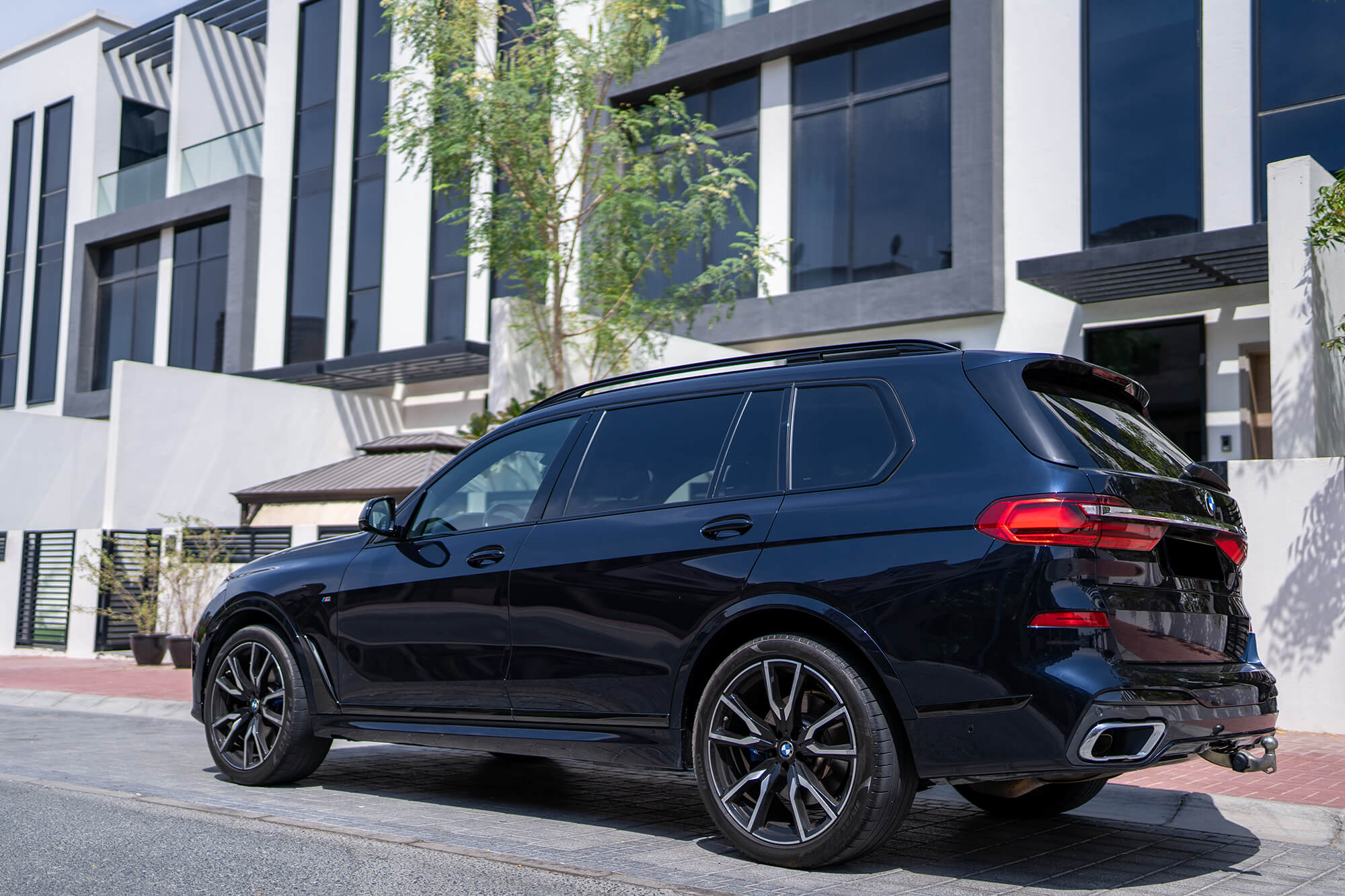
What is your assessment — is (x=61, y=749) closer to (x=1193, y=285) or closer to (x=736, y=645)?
(x=736, y=645)

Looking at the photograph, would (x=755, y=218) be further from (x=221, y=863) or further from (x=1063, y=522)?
(x=221, y=863)

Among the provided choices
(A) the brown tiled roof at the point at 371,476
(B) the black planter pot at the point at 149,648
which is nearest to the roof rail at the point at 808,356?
(A) the brown tiled roof at the point at 371,476

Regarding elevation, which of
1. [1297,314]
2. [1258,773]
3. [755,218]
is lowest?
[1258,773]

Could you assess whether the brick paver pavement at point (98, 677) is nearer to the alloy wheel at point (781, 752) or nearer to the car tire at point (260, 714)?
the car tire at point (260, 714)

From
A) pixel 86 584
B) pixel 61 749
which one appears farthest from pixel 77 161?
pixel 61 749

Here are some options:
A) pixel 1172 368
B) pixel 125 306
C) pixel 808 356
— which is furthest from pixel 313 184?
pixel 808 356

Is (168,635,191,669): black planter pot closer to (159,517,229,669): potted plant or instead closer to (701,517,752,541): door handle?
(159,517,229,669): potted plant

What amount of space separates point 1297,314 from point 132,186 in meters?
25.8

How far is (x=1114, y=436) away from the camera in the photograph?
4559 millimetres

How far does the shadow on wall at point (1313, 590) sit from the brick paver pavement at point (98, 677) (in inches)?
376

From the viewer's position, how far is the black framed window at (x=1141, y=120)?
1430 centimetres

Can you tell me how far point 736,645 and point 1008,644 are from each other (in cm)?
112

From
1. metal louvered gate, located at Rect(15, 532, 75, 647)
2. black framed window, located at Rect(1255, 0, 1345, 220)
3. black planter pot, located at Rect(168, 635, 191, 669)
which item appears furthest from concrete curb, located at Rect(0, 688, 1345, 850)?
metal louvered gate, located at Rect(15, 532, 75, 647)

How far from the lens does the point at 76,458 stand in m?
24.4
